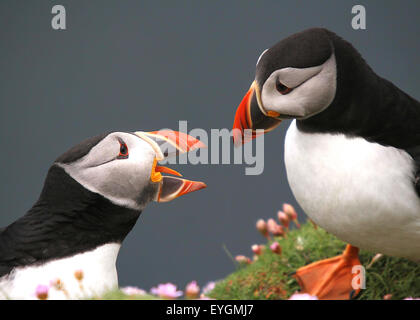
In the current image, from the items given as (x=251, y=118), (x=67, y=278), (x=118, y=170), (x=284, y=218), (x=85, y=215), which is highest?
(x=251, y=118)

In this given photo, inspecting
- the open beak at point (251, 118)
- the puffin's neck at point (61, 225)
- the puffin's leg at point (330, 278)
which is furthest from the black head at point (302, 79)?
the puffin's leg at point (330, 278)

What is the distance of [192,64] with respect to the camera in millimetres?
2867

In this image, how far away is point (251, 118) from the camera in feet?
4.21

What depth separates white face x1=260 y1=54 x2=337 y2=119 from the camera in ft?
3.94

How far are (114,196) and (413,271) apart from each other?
0.96 m

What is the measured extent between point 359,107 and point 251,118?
27cm

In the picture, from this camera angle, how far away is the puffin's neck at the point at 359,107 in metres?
1.27

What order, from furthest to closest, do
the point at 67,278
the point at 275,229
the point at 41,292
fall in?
the point at 275,229 < the point at 67,278 < the point at 41,292

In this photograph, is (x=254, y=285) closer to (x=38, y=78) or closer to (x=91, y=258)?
(x=91, y=258)

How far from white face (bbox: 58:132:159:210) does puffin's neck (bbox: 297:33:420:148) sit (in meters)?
0.44

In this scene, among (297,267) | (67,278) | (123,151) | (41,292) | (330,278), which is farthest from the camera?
(297,267)

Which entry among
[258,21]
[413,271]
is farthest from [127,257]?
[413,271]

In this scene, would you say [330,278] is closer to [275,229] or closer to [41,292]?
[275,229]

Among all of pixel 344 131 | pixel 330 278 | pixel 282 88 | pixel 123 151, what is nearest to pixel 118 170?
pixel 123 151
